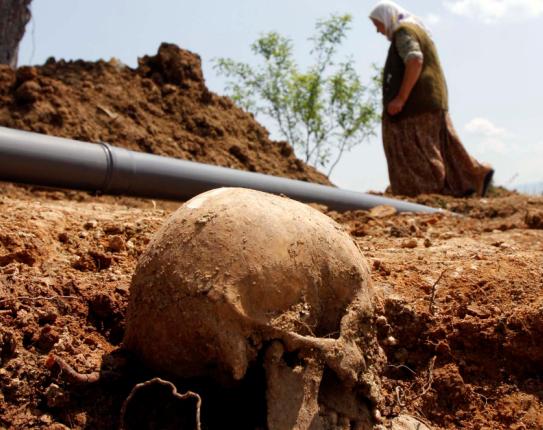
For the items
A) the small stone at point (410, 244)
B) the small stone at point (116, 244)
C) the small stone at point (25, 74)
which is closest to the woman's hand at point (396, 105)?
the small stone at point (410, 244)

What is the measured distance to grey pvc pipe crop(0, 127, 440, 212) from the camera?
461 cm

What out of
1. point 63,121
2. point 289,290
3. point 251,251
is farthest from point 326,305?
point 63,121

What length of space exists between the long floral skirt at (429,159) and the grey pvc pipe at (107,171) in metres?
2.26

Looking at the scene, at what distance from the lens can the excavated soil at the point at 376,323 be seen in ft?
8.08

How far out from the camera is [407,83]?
7656 millimetres


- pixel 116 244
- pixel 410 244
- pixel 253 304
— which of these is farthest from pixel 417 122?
pixel 253 304

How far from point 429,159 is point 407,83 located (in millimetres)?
966

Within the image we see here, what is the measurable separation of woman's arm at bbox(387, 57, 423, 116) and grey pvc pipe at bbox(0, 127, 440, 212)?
2062mm

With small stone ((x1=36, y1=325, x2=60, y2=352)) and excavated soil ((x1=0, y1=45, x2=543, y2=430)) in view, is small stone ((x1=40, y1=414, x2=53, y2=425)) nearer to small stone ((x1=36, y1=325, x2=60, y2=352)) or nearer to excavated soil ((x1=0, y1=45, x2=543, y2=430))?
excavated soil ((x1=0, y1=45, x2=543, y2=430))

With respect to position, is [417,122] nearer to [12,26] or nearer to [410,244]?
[410,244]

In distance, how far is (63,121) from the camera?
754cm

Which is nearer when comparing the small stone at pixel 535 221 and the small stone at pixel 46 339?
the small stone at pixel 46 339

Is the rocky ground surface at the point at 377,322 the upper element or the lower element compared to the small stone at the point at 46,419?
upper

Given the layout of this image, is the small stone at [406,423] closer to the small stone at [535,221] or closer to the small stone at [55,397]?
the small stone at [55,397]
